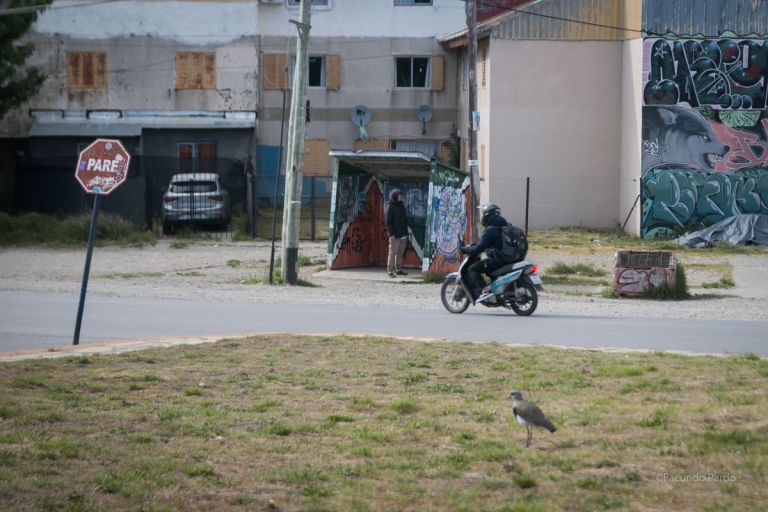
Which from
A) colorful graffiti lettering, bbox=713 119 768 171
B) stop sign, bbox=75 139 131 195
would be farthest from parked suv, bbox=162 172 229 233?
stop sign, bbox=75 139 131 195

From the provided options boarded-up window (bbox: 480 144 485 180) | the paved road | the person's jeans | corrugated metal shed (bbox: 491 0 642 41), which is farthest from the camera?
boarded-up window (bbox: 480 144 485 180)

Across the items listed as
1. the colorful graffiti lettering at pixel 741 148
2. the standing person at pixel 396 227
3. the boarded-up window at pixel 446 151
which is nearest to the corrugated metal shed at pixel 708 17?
the colorful graffiti lettering at pixel 741 148

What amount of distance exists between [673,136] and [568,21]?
5.08 m

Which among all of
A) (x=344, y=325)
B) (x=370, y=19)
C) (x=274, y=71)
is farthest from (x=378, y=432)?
(x=370, y=19)

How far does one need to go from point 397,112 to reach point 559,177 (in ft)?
28.3

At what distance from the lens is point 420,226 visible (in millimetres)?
25453

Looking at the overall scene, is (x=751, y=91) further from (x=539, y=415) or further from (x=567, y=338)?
(x=539, y=415)

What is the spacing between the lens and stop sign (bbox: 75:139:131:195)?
1259cm

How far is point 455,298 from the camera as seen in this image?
57.0 feet

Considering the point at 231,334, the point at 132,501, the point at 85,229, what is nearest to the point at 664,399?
the point at 132,501

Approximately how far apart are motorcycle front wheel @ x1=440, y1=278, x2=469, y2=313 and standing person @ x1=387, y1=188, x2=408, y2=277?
5.48 metres

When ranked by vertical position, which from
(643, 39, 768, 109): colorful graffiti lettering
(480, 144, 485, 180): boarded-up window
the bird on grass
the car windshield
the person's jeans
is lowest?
the bird on grass

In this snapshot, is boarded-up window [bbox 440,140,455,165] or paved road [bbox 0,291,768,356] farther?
boarded-up window [bbox 440,140,455,165]

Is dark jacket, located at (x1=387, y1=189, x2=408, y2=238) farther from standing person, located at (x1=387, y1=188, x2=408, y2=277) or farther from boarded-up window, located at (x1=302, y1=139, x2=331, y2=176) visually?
boarded-up window, located at (x1=302, y1=139, x2=331, y2=176)
